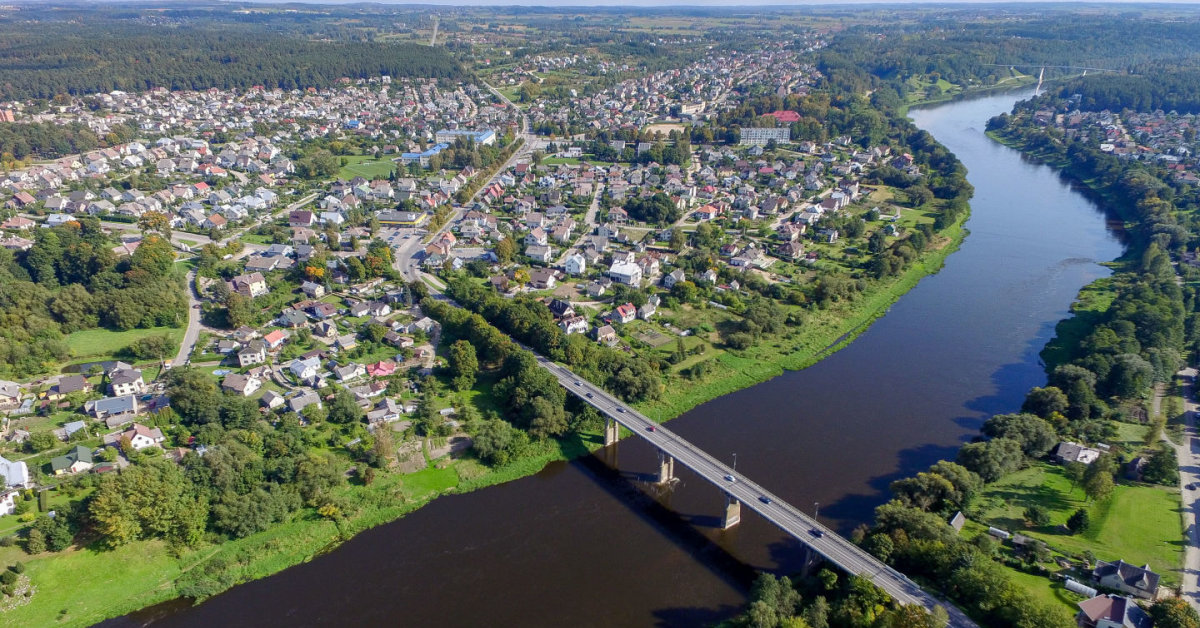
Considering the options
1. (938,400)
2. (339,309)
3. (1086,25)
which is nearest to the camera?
(938,400)

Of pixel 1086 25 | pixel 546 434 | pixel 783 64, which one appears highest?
pixel 1086 25

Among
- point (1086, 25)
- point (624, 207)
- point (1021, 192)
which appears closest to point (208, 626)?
point (624, 207)

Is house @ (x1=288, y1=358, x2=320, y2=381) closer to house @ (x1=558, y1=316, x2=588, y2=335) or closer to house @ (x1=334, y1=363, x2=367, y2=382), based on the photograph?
house @ (x1=334, y1=363, x2=367, y2=382)

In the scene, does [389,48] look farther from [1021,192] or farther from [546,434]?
[546,434]

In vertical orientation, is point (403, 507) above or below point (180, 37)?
below

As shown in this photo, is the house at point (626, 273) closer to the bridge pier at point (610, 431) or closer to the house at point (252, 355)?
the bridge pier at point (610, 431)

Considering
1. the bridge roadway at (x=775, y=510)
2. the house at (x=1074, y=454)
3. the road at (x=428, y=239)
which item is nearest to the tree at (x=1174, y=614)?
the bridge roadway at (x=775, y=510)

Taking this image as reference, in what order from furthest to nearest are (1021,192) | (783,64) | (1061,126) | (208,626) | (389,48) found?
(783,64)
(389,48)
(1061,126)
(1021,192)
(208,626)
